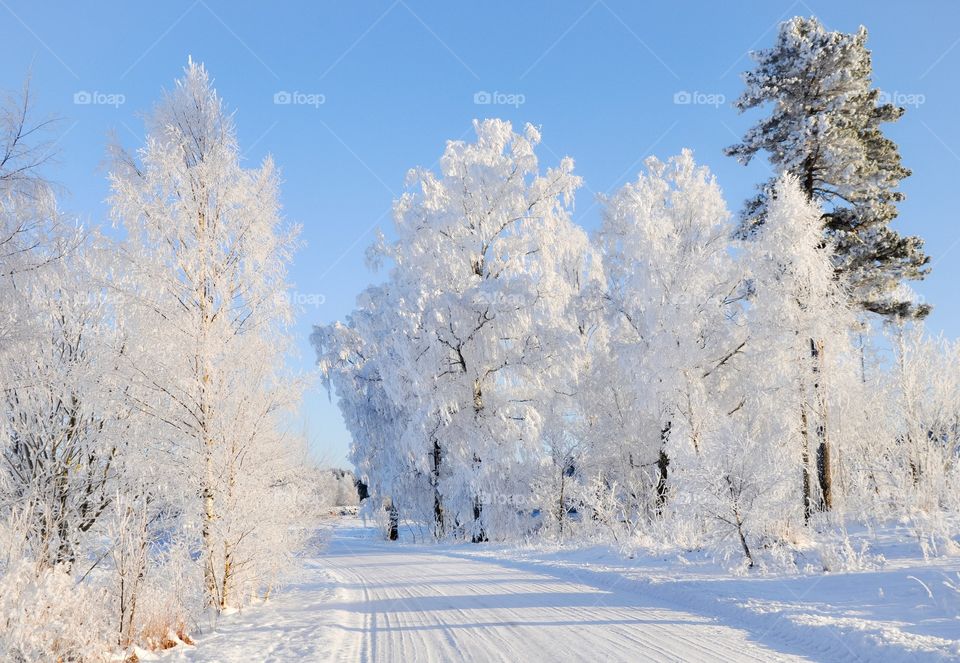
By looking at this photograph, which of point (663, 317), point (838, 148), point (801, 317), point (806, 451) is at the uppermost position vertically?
point (838, 148)

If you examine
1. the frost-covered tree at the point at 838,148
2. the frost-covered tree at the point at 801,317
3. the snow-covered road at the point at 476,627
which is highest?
the frost-covered tree at the point at 838,148

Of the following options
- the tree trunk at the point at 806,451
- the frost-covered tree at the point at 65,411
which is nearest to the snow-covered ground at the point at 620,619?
the frost-covered tree at the point at 65,411

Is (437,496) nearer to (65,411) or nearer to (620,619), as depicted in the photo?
(65,411)

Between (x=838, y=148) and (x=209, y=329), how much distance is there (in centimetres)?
1577

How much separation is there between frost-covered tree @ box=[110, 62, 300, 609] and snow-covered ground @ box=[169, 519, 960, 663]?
5.09ft

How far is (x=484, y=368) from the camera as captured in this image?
73.5ft

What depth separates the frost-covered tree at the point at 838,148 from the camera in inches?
655

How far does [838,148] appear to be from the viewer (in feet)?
53.6

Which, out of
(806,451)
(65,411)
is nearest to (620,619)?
(65,411)

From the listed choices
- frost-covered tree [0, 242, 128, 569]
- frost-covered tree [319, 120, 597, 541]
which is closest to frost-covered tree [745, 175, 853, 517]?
frost-covered tree [319, 120, 597, 541]

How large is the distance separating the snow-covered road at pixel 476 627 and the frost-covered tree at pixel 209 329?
1.55 m

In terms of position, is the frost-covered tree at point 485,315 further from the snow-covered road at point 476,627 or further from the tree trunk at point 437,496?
the snow-covered road at point 476,627

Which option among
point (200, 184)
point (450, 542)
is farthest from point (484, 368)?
point (200, 184)

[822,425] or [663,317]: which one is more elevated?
[663,317]
